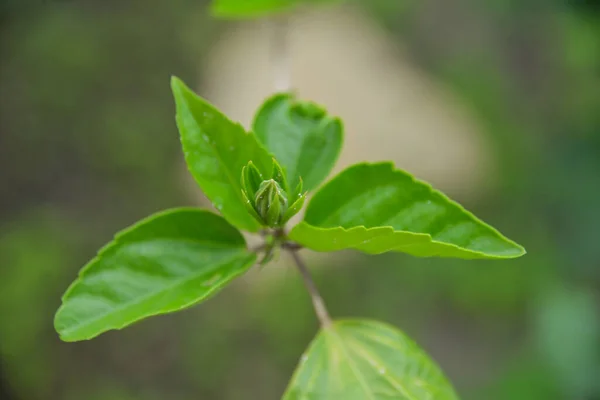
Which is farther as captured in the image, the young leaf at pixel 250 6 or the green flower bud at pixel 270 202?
the young leaf at pixel 250 6

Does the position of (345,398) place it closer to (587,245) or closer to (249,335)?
(249,335)

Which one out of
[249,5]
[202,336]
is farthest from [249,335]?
[249,5]

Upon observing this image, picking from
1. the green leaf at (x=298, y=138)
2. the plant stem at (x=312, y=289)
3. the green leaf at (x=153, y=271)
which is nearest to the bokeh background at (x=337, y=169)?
the green leaf at (x=298, y=138)

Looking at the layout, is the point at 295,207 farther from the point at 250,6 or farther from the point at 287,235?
the point at 250,6

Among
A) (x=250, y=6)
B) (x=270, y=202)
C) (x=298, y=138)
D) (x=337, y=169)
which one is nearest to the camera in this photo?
(x=270, y=202)

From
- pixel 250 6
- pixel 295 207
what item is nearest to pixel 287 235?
pixel 295 207

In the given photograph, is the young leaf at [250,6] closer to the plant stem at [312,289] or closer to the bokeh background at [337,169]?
the plant stem at [312,289]
